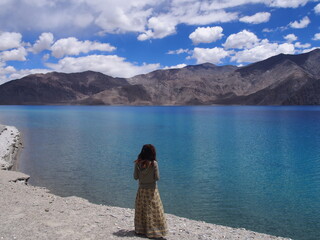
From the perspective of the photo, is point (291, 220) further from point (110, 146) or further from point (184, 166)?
point (110, 146)

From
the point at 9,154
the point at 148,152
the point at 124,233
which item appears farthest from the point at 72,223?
the point at 9,154

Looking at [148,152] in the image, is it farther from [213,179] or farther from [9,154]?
[9,154]

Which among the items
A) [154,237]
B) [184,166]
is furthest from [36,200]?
[184,166]

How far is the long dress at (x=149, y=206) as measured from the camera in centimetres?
733

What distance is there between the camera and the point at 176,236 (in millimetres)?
8250

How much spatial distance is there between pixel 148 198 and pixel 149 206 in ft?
0.60

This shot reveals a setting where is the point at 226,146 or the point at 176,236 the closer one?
the point at 176,236

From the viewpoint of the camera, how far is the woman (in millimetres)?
7224

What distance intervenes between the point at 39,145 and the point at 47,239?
95.8ft

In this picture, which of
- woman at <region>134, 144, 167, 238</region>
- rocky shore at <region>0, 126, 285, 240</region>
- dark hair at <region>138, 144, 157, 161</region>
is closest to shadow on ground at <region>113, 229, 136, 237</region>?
rocky shore at <region>0, 126, 285, 240</region>

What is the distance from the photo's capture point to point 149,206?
743 cm

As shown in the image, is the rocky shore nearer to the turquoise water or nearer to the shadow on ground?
the shadow on ground

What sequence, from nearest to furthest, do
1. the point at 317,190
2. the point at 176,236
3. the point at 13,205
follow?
the point at 176,236
the point at 13,205
the point at 317,190

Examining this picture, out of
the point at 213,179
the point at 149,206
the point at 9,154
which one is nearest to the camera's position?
the point at 149,206
